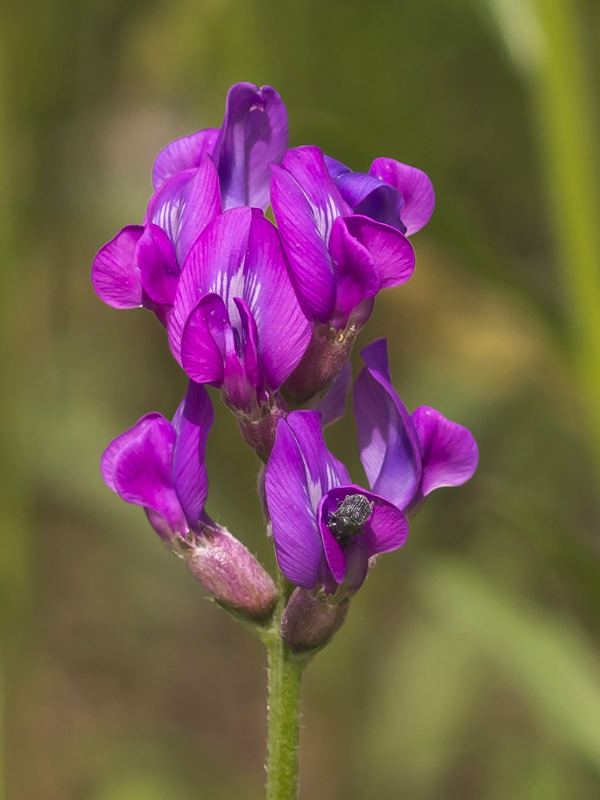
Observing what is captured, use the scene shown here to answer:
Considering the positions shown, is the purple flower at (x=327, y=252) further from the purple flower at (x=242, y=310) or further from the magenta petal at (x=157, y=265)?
the magenta petal at (x=157, y=265)

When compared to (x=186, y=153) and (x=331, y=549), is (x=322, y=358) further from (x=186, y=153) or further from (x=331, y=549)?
(x=186, y=153)

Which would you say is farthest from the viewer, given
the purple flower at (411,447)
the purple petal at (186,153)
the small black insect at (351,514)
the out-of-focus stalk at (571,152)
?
the out-of-focus stalk at (571,152)

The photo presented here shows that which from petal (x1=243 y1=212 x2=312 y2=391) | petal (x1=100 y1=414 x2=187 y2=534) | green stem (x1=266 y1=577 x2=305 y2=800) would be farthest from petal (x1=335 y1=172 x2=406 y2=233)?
green stem (x1=266 y1=577 x2=305 y2=800)

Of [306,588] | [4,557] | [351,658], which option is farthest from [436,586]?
[4,557]

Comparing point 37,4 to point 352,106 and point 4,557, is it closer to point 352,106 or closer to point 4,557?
point 352,106

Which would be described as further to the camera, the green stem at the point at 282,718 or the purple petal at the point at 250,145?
the purple petal at the point at 250,145

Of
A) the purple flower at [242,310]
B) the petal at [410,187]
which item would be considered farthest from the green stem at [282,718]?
the petal at [410,187]
